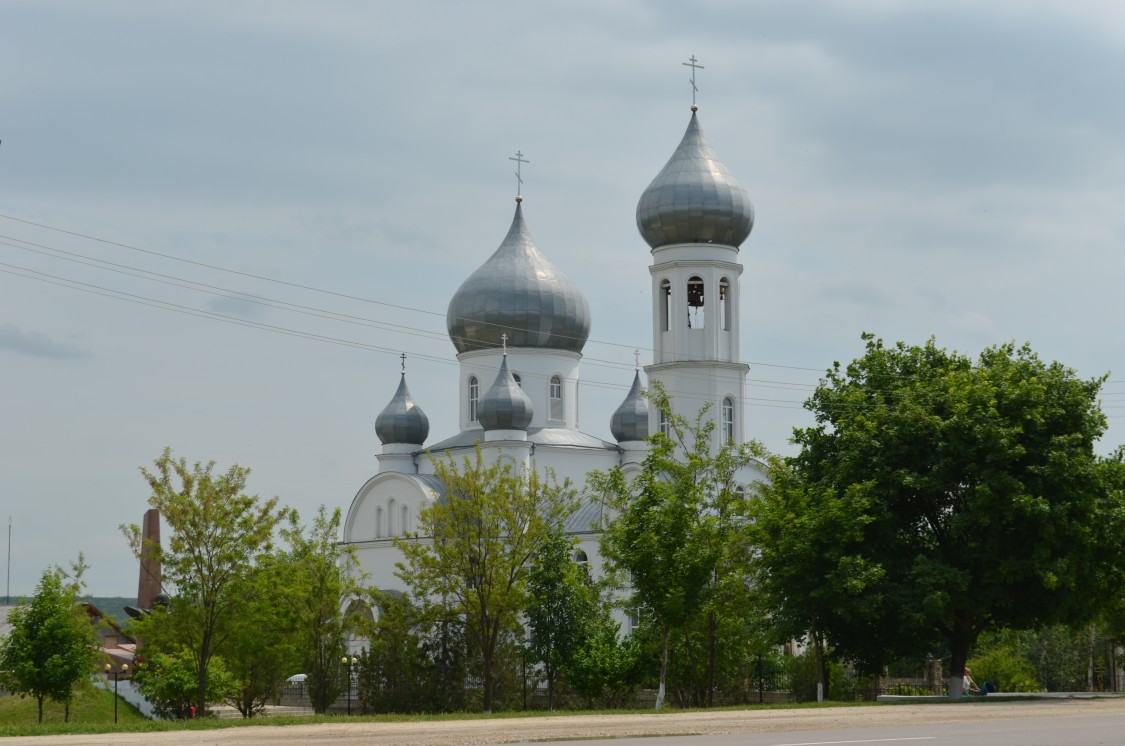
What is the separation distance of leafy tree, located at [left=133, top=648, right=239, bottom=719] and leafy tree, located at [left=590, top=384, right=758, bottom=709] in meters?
9.43

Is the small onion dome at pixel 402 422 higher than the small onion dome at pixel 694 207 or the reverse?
the reverse

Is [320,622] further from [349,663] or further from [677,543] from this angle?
[677,543]

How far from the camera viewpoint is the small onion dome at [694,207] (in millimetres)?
53062

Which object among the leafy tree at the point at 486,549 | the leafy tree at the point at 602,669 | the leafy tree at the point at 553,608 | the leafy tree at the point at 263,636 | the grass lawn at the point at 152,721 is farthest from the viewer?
the leafy tree at the point at 553,608

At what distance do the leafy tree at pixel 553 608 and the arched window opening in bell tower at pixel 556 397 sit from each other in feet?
72.9

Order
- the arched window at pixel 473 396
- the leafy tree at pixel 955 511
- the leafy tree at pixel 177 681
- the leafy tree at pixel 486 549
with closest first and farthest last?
1. the leafy tree at pixel 955 511
2. the leafy tree at pixel 177 681
3. the leafy tree at pixel 486 549
4. the arched window at pixel 473 396

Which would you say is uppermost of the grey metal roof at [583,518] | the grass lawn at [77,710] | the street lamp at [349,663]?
the grey metal roof at [583,518]

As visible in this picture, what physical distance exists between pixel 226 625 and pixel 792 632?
475 inches

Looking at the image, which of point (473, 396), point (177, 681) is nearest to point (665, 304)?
point (473, 396)

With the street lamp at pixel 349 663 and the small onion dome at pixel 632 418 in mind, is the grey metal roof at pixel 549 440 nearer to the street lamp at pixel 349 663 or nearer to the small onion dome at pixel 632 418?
the small onion dome at pixel 632 418

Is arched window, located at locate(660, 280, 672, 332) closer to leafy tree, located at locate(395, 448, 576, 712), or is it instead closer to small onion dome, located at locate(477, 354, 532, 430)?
small onion dome, located at locate(477, 354, 532, 430)

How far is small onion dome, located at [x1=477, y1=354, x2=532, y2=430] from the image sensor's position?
54000mm

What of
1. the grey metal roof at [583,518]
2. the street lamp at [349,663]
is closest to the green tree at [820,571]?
the street lamp at [349,663]

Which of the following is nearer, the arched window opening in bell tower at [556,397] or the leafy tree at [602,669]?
the leafy tree at [602,669]
